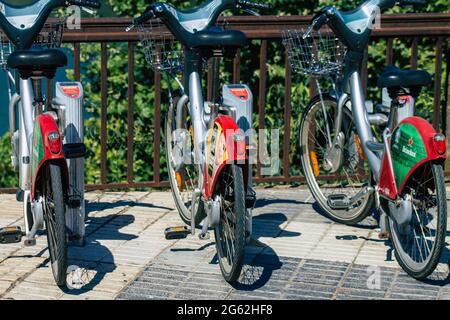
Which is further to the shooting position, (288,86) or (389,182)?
(288,86)

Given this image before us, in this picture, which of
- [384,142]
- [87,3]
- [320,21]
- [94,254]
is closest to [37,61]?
[87,3]

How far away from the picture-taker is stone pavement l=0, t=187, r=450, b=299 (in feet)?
17.9

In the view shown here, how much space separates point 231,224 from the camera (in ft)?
18.3

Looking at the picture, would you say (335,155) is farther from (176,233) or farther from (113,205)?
Answer: (113,205)

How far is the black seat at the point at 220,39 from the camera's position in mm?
5590

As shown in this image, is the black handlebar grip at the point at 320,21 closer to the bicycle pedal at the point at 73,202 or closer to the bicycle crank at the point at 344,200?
the bicycle crank at the point at 344,200

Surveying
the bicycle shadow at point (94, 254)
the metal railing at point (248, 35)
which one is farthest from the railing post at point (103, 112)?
the bicycle shadow at point (94, 254)

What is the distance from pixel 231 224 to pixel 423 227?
3.50 ft

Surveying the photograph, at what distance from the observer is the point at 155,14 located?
6.21 m

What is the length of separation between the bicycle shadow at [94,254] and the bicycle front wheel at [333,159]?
1.31m

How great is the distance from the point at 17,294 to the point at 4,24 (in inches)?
67.5

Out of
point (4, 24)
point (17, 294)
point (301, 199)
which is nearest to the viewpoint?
point (17, 294)
